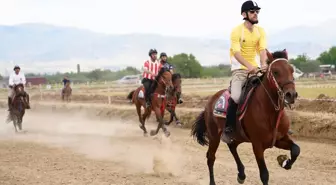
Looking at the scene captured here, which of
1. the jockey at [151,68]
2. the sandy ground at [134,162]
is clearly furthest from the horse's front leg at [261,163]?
the jockey at [151,68]

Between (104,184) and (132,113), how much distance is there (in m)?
16.7

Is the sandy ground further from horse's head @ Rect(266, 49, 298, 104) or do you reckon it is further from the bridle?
horse's head @ Rect(266, 49, 298, 104)

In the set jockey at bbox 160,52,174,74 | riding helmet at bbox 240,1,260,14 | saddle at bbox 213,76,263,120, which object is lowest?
saddle at bbox 213,76,263,120

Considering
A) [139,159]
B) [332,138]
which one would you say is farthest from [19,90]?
[332,138]

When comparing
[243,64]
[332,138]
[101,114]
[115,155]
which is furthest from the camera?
[101,114]

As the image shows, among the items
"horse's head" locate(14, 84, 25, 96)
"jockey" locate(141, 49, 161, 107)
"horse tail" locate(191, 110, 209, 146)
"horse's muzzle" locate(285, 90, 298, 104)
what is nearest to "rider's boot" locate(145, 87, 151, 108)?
"jockey" locate(141, 49, 161, 107)

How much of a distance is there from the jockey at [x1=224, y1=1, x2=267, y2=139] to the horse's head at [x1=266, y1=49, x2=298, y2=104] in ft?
1.23

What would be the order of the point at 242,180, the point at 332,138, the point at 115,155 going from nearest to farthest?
the point at 242,180 → the point at 115,155 → the point at 332,138

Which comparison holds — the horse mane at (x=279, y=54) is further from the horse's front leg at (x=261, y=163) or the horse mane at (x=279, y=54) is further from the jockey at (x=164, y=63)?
the jockey at (x=164, y=63)

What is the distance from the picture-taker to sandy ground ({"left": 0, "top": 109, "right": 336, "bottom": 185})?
1095 cm

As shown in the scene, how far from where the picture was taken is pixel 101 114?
98.3 feet

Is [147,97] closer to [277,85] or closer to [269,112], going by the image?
[269,112]

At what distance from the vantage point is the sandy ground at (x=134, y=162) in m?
10.9

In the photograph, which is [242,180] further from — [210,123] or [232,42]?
[232,42]
